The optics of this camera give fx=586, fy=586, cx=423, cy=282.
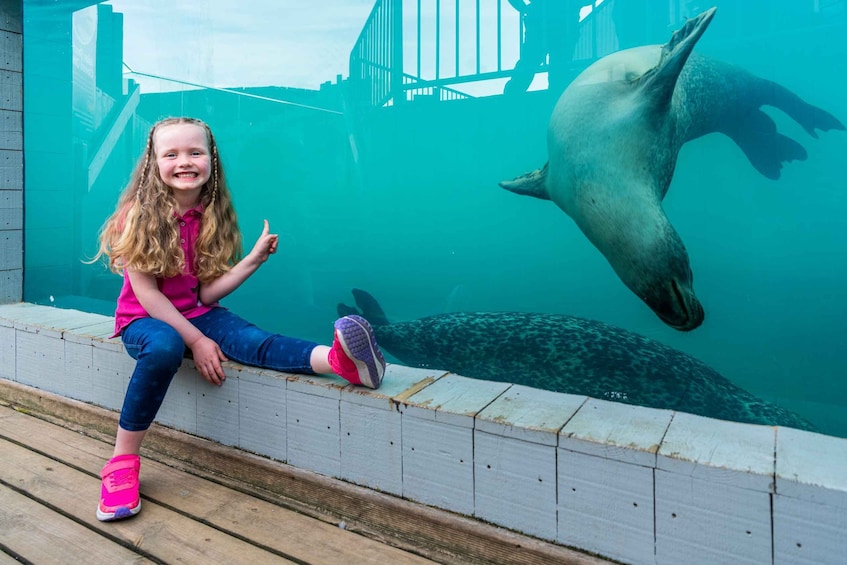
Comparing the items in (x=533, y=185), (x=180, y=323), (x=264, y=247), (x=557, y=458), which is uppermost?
(x=533, y=185)

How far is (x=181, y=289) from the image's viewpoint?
1846 mm

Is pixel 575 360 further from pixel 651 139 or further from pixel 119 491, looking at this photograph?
pixel 119 491

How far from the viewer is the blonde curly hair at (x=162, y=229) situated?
66.9 inches

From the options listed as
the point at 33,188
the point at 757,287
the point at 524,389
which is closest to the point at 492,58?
the point at 757,287

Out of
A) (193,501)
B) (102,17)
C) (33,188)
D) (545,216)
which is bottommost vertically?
(193,501)

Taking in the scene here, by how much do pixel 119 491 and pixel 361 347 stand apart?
0.75 metres

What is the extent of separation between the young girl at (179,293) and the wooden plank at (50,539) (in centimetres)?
9

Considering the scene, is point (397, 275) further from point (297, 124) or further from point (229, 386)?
point (229, 386)

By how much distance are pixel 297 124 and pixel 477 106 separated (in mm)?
1443

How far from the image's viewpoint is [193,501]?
164cm

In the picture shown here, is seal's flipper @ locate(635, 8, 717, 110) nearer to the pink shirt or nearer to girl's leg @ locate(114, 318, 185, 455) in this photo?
the pink shirt

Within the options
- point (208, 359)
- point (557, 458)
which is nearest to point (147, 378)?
point (208, 359)

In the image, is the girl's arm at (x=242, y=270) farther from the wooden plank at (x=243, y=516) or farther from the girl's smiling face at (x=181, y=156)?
the wooden plank at (x=243, y=516)

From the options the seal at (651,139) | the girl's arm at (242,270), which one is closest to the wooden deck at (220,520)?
the girl's arm at (242,270)
